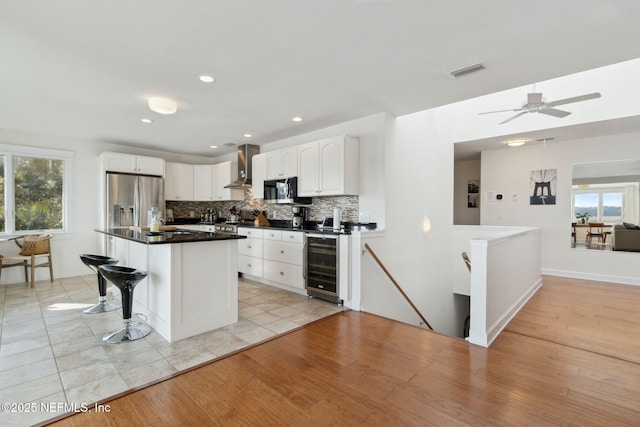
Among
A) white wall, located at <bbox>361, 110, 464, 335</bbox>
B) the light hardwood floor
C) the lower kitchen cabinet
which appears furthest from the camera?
the lower kitchen cabinet

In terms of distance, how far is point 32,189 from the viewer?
17.3ft

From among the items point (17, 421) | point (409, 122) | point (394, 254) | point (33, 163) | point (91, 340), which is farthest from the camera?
point (33, 163)

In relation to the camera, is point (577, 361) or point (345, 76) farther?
point (345, 76)

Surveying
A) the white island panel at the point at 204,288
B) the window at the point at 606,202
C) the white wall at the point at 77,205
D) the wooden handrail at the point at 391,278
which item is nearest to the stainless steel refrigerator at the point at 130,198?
the white wall at the point at 77,205

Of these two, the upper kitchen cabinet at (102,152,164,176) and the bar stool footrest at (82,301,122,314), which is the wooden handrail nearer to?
the bar stool footrest at (82,301,122,314)

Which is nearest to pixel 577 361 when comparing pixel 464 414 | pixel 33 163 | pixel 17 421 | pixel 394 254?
pixel 464 414

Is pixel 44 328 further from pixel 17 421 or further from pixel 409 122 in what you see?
pixel 409 122

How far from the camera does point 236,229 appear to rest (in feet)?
18.1

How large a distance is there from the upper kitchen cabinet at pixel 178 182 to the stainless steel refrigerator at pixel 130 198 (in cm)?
40

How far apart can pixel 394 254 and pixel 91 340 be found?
3693mm

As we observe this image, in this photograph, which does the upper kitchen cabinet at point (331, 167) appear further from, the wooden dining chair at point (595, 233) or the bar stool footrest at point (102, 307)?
the wooden dining chair at point (595, 233)

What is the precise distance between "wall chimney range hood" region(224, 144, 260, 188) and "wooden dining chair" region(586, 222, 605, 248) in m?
6.91

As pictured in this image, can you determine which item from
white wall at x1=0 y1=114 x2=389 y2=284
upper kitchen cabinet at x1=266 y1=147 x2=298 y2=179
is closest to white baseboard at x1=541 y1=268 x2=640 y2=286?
white wall at x1=0 y1=114 x2=389 y2=284

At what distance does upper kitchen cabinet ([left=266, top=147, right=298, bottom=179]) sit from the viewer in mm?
4895
